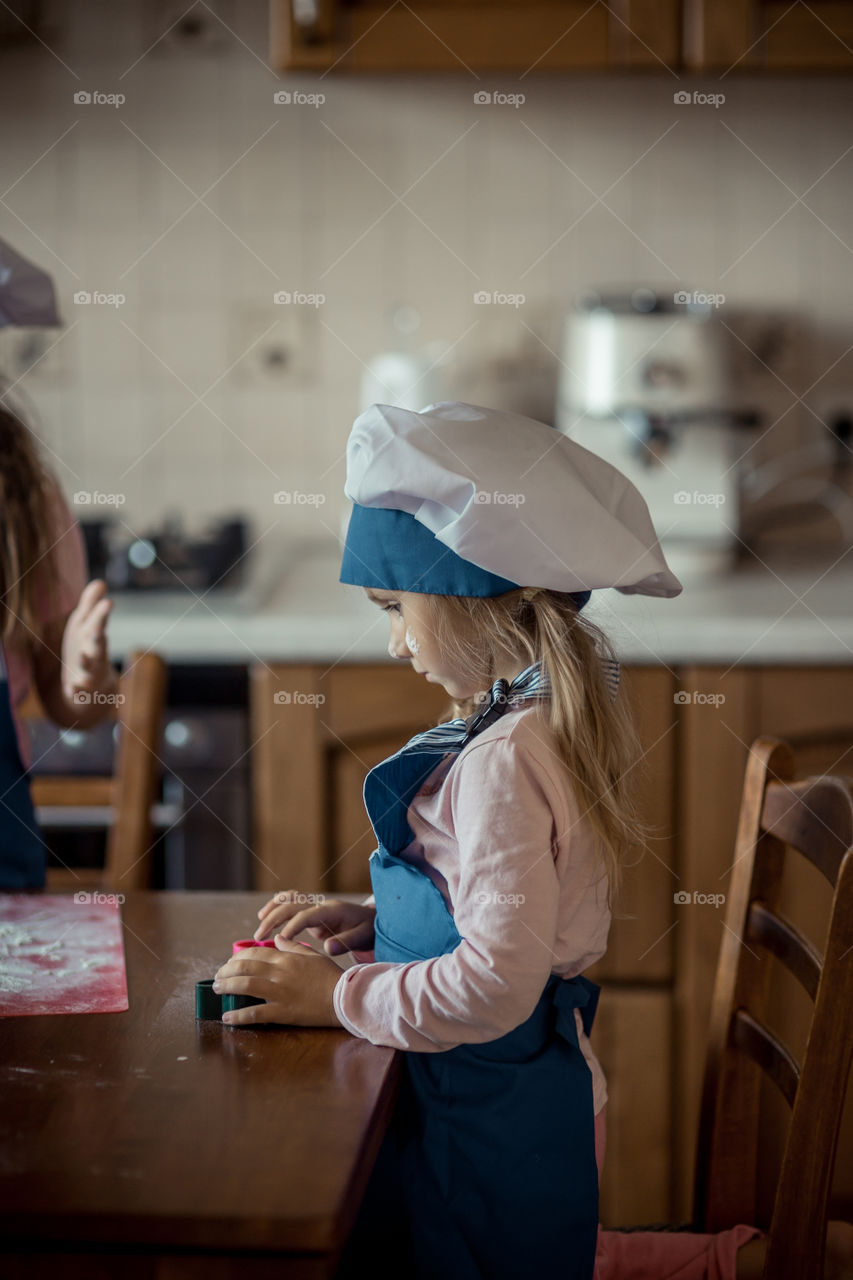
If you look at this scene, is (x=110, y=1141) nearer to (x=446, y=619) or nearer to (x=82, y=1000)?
(x=82, y=1000)

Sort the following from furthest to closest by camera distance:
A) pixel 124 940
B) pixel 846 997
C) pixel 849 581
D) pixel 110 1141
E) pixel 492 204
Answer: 1. pixel 492 204
2. pixel 849 581
3. pixel 124 940
4. pixel 846 997
5. pixel 110 1141

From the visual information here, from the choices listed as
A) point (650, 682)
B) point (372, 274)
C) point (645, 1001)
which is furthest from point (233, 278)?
point (645, 1001)

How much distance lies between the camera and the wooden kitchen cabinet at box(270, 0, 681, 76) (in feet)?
5.53

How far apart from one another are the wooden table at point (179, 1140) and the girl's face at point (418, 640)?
0.84ft

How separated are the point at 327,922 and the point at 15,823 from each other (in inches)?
14.7

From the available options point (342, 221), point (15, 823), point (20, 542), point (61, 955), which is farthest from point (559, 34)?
point (61, 955)

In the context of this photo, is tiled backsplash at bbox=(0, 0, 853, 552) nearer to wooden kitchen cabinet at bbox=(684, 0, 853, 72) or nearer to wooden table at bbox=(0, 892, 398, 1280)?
wooden kitchen cabinet at bbox=(684, 0, 853, 72)

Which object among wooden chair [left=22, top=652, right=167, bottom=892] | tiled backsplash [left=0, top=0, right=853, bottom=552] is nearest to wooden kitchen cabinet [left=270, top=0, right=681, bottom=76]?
tiled backsplash [left=0, top=0, right=853, bottom=552]

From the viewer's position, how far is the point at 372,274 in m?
2.09

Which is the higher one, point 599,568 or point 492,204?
point 492,204

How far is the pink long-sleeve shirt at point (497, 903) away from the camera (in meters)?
0.74

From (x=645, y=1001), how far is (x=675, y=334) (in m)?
1.02

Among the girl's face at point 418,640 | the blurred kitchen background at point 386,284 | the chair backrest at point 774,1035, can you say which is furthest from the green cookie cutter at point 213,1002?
the blurred kitchen background at point 386,284

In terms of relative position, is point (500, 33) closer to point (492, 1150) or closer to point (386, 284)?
point (386, 284)
